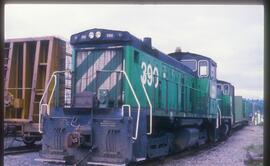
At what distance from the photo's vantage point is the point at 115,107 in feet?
23.2

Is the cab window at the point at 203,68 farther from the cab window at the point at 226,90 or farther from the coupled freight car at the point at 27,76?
the cab window at the point at 226,90

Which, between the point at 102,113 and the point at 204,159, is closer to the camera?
the point at 102,113

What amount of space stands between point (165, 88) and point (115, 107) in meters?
2.62

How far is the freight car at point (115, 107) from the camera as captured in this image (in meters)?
6.73

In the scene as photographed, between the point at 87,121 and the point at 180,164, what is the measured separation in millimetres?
2796

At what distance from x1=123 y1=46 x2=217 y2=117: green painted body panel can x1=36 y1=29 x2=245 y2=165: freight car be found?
20 millimetres

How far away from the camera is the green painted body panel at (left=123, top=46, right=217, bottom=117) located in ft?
25.2

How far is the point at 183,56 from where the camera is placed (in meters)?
12.9

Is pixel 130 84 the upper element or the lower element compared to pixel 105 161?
upper

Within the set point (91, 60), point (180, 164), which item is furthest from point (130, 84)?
point (180, 164)

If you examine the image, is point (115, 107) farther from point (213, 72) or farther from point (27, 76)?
point (213, 72)

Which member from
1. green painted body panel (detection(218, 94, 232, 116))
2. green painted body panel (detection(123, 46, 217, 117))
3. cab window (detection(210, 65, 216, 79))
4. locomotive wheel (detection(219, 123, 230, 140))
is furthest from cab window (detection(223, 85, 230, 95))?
green painted body panel (detection(123, 46, 217, 117))

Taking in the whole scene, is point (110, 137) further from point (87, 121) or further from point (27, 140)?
point (27, 140)

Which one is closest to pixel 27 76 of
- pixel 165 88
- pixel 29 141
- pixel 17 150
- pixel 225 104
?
pixel 29 141
